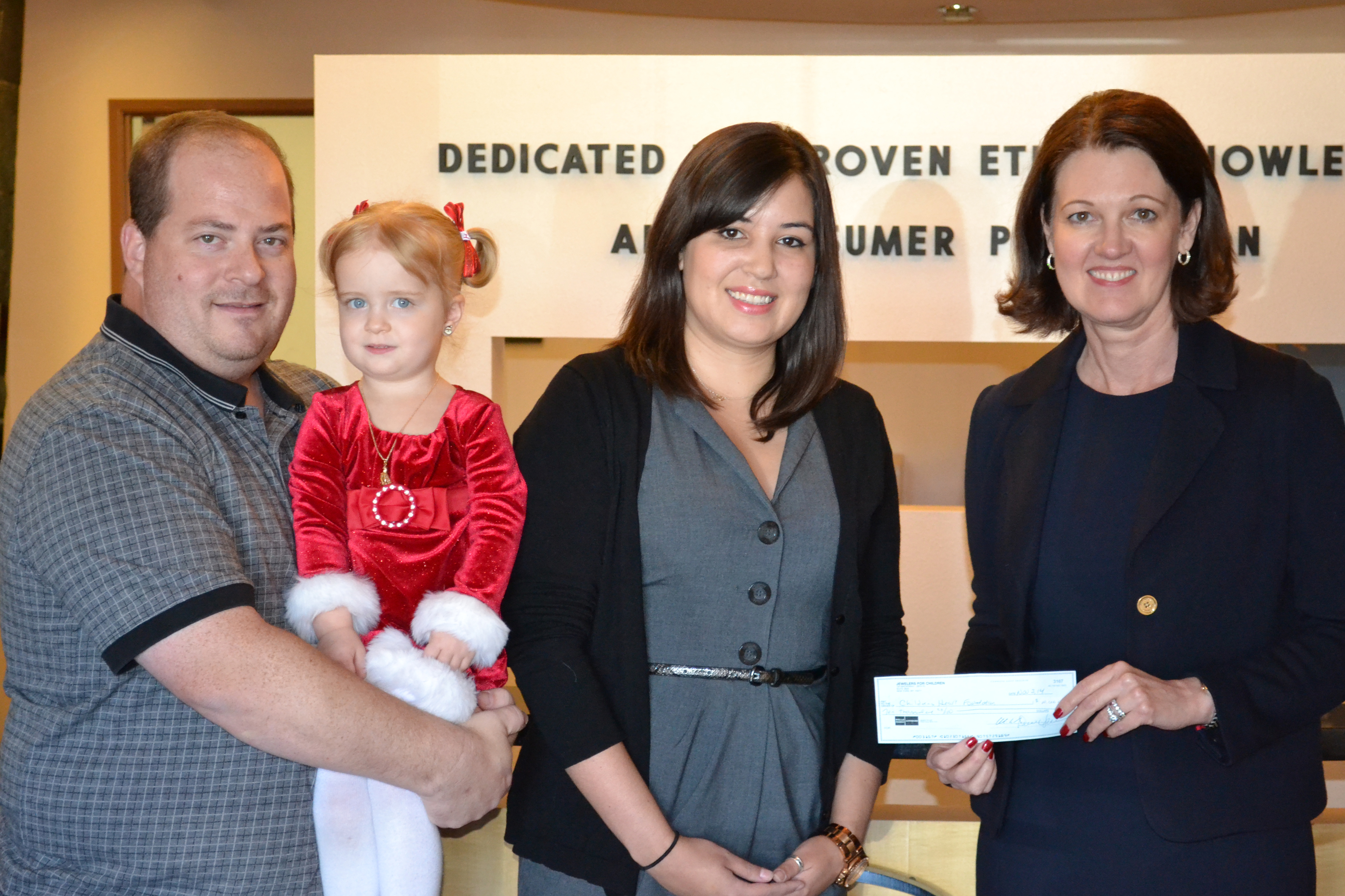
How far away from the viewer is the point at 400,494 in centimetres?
200

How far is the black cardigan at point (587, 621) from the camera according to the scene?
5.90 ft

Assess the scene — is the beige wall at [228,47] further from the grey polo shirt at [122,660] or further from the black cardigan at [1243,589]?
the grey polo shirt at [122,660]

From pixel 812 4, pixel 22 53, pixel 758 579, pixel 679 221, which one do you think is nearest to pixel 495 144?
pixel 812 4

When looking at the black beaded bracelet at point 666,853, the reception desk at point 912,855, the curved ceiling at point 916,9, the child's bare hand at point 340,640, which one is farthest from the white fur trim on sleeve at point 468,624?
the curved ceiling at point 916,9

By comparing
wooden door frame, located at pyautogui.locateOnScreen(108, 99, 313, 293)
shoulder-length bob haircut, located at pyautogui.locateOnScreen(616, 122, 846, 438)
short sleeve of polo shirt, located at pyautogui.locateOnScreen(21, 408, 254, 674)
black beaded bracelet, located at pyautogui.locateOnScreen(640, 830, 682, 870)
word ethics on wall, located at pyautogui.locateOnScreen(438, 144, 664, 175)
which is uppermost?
wooden door frame, located at pyautogui.locateOnScreen(108, 99, 313, 293)

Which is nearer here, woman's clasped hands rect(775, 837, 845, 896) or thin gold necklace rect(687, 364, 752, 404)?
woman's clasped hands rect(775, 837, 845, 896)

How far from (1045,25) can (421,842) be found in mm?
6151

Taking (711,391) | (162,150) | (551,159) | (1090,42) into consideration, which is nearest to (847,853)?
(711,391)

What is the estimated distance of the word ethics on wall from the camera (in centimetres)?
454

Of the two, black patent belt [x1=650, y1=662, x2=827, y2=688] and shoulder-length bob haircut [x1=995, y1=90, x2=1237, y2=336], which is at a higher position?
shoulder-length bob haircut [x1=995, y1=90, x2=1237, y2=336]

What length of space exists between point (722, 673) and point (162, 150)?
4.23 feet

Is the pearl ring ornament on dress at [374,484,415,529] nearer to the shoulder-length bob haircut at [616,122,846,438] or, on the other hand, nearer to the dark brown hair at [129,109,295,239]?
the shoulder-length bob haircut at [616,122,846,438]

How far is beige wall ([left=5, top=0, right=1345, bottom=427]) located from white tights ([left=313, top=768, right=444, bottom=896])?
561cm

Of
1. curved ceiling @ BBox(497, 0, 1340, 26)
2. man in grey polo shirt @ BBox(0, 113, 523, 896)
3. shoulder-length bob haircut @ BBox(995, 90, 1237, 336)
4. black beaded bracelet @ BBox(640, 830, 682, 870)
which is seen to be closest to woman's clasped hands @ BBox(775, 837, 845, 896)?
black beaded bracelet @ BBox(640, 830, 682, 870)
